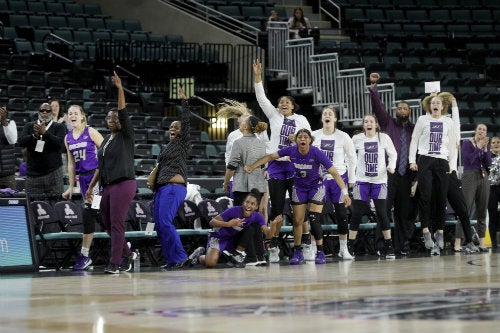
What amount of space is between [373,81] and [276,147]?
5.69ft

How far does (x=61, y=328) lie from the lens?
→ 574cm

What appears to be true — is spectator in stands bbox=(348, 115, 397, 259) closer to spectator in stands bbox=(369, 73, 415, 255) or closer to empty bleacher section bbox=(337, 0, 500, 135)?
spectator in stands bbox=(369, 73, 415, 255)

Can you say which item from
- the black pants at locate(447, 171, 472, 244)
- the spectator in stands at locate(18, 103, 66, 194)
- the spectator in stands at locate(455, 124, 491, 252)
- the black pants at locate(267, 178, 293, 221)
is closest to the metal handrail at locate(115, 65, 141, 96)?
the spectator in stands at locate(455, 124, 491, 252)

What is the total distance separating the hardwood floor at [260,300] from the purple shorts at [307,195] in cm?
172

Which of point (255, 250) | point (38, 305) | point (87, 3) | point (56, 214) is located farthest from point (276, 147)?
point (87, 3)

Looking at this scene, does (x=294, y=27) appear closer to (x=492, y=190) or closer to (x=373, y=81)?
(x=492, y=190)

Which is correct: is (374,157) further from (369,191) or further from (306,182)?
(306,182)

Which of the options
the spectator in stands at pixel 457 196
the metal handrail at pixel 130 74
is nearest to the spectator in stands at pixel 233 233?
the spectator in stands at pixel 457 196

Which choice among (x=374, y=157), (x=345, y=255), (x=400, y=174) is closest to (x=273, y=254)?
(x=345, y=255)

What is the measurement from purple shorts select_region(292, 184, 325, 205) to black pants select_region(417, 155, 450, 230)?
198cm

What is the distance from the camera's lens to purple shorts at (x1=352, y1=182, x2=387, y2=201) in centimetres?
1413

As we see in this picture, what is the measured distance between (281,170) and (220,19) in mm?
13943

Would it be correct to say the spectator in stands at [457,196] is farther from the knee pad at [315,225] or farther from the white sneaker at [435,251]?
the knee pad at [315,225]

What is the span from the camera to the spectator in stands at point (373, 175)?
1413 cm
